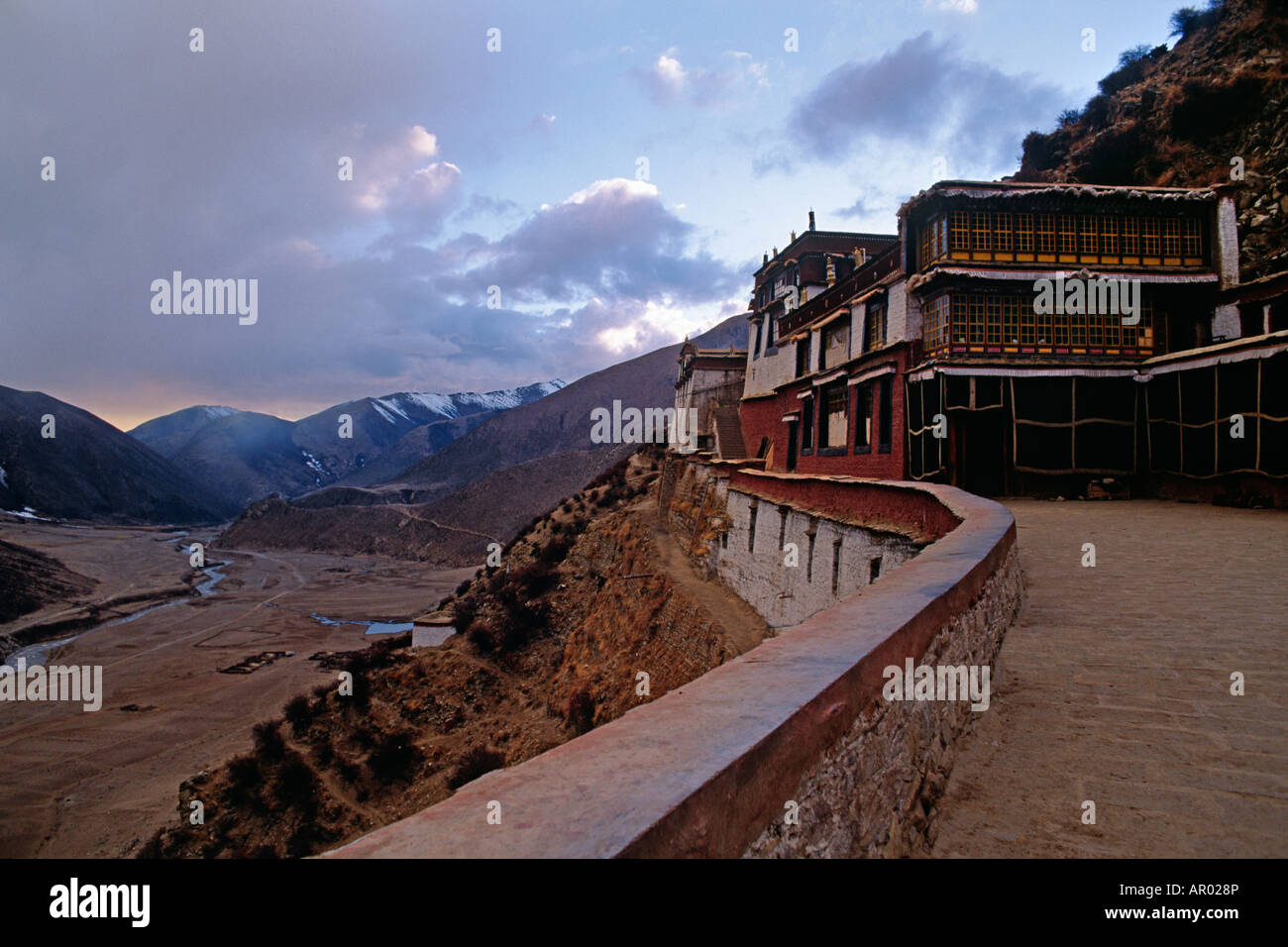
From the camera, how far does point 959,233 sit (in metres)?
18.1

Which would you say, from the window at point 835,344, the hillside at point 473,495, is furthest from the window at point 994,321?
the hillside at point 473,495

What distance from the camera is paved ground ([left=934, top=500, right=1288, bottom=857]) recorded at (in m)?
3.24

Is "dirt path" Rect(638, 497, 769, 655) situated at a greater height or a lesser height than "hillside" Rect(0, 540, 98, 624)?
greater

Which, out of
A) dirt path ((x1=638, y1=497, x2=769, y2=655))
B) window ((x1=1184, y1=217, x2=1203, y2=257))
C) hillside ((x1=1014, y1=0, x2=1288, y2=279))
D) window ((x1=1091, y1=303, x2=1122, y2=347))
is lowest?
dirt path ((x1=638, y1=497, x2=769, y2=655))

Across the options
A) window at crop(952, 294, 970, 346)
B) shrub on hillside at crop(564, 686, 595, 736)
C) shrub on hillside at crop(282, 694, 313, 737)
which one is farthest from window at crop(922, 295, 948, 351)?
shrub on hillside at crop(282, 694, 313, 737)

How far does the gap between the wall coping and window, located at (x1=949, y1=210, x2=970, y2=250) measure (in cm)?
1795

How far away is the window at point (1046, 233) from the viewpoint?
18234mm

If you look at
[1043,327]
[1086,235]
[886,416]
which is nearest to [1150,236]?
[1086,235]

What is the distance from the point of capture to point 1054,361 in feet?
58.7

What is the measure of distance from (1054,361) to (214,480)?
17349 centimetres

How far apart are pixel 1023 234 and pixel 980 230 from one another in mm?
1273

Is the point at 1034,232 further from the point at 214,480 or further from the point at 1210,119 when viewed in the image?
the point at 214,480

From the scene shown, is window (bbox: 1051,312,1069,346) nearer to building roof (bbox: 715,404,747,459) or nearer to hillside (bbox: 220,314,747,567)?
building roof (bbox: 715,404,747,459)
